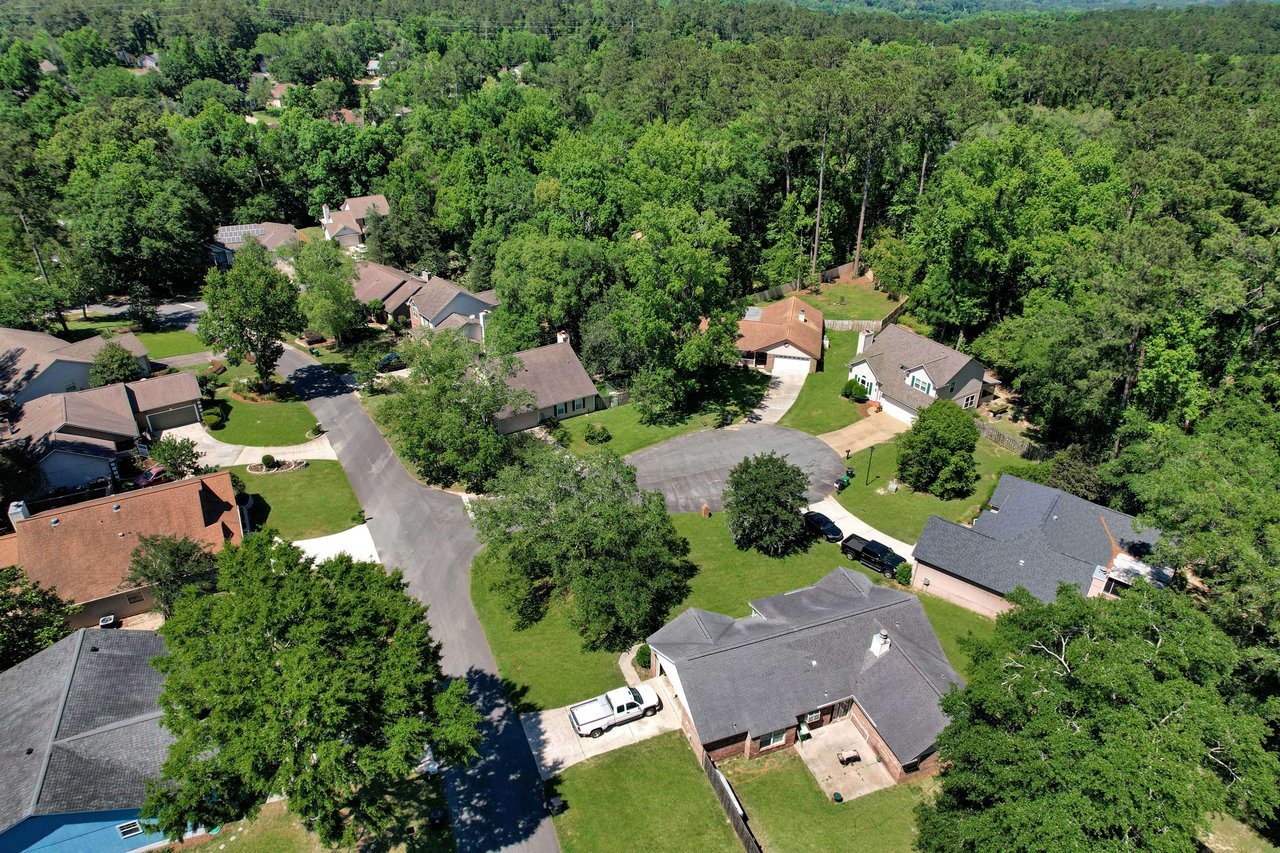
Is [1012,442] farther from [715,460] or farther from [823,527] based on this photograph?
[715,460]

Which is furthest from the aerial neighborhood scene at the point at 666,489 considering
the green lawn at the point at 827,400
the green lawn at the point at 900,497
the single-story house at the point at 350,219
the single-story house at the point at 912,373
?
the single-story house at the point at 350,219

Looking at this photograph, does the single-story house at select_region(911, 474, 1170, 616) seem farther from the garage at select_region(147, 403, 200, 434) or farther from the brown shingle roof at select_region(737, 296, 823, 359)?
the garage at select_region(147, 403, 200, 434)

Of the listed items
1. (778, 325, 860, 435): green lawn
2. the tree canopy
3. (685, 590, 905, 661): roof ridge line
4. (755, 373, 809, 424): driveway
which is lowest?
(755, 373, 809, 424): driveway

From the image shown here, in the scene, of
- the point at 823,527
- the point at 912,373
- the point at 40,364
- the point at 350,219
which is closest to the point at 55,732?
the point at 823,527

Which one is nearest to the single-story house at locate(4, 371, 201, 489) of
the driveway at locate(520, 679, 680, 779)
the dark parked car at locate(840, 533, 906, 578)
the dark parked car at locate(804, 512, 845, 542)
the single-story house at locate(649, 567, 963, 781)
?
the driveway at locate(520, 679, 680, 779)

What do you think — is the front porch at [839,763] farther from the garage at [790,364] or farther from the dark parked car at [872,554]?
the garage at [790,364]

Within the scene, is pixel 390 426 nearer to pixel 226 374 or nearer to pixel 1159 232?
pixel 226 374

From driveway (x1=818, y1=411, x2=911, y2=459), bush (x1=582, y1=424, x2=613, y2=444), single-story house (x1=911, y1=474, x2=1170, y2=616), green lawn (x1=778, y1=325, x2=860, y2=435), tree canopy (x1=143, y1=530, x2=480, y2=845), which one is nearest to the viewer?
tree canopy (x1=143, y1=530, x2=480, y2=845)
